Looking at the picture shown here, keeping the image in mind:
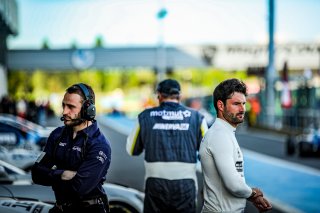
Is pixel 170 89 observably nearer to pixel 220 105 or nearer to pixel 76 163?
pixel 220 105

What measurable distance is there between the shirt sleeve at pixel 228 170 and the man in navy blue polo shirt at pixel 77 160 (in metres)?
0.70

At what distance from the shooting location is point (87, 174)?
11.9 feet

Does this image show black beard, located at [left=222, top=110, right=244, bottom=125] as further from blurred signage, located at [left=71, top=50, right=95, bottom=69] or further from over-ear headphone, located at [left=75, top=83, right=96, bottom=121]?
blurred signage, located at [left=71, top=50, right=95, bottom=69]

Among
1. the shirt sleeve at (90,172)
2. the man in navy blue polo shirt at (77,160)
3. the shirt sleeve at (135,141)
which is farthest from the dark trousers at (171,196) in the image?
the shirt sleeve at (90,172)

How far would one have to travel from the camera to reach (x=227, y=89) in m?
3.75

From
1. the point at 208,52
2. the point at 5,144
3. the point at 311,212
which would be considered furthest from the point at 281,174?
the point at 208,52

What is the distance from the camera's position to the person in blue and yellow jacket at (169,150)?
16.6ft

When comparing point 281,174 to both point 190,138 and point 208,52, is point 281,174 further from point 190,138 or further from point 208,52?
point 208,52

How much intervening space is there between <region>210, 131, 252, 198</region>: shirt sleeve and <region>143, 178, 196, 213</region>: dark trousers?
1.46 meters

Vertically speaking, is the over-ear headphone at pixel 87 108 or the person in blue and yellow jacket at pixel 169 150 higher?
the over-ear headphone at pixel 87 108

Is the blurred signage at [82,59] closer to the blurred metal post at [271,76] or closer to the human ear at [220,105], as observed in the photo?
the blurred metal post at [271,76]

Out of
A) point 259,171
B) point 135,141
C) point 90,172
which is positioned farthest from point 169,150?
point 259,171

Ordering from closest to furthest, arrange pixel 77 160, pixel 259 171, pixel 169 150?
pixel 77 160, pixel 169 150, pixel 259 171

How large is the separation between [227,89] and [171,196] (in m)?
1.57
